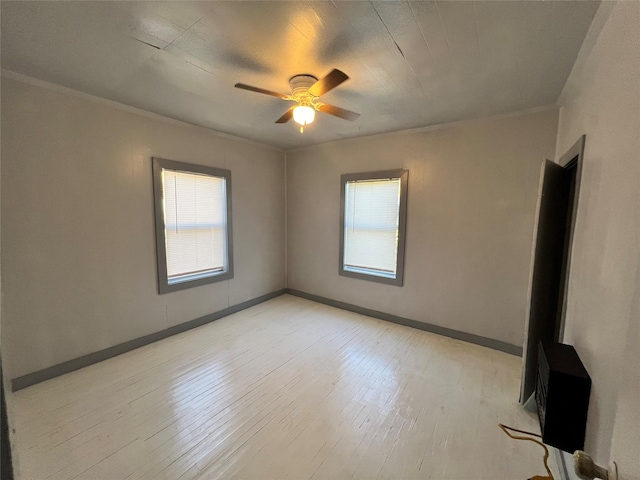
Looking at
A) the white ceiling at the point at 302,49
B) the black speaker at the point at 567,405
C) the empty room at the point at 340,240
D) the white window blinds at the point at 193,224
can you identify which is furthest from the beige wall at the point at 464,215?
the white window blinds at the point at 193,224

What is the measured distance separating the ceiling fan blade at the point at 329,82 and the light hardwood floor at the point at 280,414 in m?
2.40

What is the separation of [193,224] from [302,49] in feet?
8.12

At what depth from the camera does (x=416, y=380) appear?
2.42m

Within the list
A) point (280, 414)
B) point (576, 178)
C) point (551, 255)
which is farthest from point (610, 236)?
point (280, 414)

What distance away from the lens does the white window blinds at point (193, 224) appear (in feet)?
10.4

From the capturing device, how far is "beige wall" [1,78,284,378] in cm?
216

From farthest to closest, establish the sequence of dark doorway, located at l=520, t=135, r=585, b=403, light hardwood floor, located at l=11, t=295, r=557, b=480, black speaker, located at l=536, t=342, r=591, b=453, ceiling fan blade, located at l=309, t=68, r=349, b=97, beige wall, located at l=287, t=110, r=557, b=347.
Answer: beige wall, located at l=287, t=110, r=557, b=347 < dark doorway, located at l=520, t=135, r=585, b=403 < ceiling fan blade, located at l=309, t=68, r=349, b=97 < light hardwood floor, located at l=11, t=295, r=557, b=480 < black speaker, located at l=536, t=342, r=591, b=453

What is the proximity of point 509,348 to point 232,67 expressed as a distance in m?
3.79

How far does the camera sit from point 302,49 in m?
1.75

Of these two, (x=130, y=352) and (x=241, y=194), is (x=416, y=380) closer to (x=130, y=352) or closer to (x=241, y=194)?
(x=130, y=352)

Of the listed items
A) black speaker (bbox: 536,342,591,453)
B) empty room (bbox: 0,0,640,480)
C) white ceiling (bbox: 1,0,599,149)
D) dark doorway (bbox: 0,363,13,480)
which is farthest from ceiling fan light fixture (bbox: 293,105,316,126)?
black speaker (bbox: 536,342,591,453)

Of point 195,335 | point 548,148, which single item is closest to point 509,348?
point 548,148

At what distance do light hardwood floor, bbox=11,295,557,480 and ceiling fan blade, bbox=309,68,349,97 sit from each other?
94.3 inches

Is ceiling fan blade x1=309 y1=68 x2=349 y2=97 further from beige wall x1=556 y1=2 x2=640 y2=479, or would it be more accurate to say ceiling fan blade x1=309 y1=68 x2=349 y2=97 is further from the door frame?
the door frame
